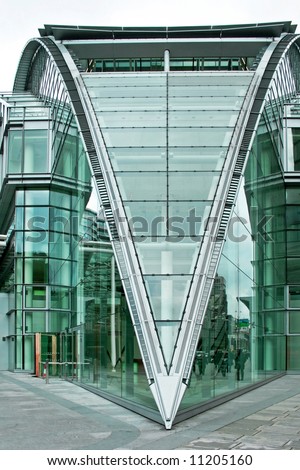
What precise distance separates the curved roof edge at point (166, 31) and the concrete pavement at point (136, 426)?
2227 centimetres

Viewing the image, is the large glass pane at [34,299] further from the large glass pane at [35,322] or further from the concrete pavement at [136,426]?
the concrete pavement at [136,426]

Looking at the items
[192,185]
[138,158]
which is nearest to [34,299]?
[138,158]

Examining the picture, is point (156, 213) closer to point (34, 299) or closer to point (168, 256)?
point (168, 256)

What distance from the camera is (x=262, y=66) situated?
108 ft

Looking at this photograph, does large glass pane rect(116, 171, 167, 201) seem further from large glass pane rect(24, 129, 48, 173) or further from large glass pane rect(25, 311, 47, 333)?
large glass pane rect(25, 311, 47, 333)

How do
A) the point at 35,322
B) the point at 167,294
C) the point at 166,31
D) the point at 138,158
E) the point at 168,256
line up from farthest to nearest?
the point at 35,322, the point at 166,31, the point at 138,158, the point at 168,256, the point at 167,294

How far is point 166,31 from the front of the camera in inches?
1593

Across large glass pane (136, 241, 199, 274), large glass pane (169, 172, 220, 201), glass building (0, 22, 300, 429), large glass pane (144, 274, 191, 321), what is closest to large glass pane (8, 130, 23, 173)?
glass building (0, 22, 300, 429)

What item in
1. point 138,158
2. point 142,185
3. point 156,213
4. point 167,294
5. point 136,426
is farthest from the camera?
point 138,158

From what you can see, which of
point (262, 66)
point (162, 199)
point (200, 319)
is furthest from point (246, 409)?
point (262, 66)

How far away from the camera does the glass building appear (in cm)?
1988

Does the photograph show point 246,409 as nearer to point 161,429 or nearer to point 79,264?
point 161,429

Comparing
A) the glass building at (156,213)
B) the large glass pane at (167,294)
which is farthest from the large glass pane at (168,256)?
the large glass pane at (167,294)

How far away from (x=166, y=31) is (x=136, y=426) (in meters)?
28.8
